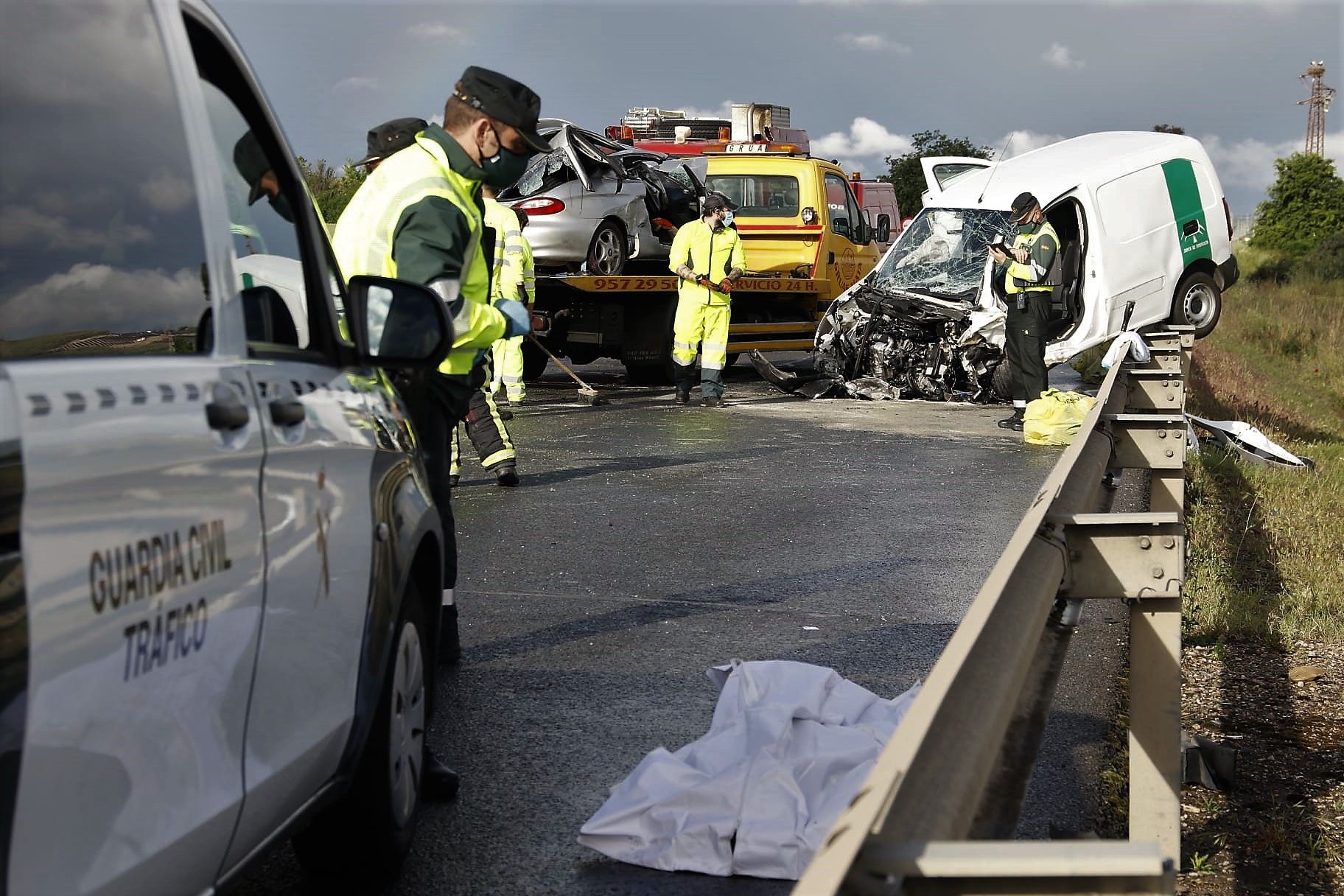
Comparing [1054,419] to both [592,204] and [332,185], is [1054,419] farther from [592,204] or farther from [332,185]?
[332,185]

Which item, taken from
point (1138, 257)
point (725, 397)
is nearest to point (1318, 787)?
point (1138, 257)

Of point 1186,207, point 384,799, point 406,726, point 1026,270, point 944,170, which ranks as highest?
point 944,170

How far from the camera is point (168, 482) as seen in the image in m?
2.21

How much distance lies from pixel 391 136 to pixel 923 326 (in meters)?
9.34

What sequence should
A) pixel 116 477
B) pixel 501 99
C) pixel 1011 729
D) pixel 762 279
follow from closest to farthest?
pixel 116 477, pixel 1011 729, pixel 501 99, pixel 762 279

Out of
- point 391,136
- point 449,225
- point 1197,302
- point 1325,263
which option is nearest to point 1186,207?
point 1197,302

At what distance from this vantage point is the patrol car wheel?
16.2 meters

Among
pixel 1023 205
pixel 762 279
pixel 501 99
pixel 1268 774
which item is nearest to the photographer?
pixel 501 99

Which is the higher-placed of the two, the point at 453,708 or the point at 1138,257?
the point at 1138,257

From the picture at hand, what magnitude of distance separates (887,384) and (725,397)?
178cm

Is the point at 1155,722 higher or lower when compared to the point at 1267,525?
higher

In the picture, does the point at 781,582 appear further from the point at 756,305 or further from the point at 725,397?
the point at 756,305

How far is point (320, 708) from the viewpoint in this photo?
296 cm

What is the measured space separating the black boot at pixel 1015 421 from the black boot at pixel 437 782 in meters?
9.98
